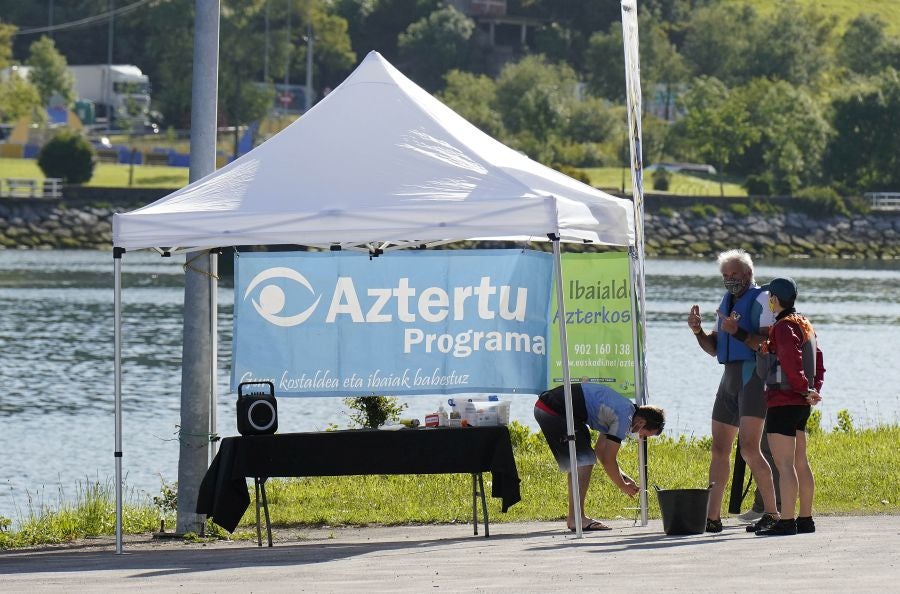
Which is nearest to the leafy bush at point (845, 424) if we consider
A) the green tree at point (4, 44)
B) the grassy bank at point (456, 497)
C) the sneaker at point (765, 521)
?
the grassy bank at point (456, 497)

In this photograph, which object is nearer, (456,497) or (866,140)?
(456,497)

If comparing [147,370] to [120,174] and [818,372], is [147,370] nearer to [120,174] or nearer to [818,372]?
[818,372]

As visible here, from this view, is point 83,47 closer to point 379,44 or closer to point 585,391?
point 379,44

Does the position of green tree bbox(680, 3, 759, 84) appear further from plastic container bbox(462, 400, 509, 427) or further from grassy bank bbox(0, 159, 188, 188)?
plastic container bbox(462, 400, 509, 427)

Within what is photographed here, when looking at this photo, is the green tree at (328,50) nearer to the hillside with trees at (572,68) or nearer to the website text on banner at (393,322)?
the hillside with trees at (572,68)

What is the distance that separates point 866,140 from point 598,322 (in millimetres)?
108093

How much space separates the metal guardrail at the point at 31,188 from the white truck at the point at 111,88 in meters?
51.0

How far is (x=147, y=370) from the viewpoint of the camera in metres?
36.8

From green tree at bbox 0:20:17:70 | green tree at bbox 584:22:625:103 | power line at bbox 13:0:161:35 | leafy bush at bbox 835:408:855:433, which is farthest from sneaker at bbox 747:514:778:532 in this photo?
power line at bbox 13:0:161:35

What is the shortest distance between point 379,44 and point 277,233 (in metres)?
169

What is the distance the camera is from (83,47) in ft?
573

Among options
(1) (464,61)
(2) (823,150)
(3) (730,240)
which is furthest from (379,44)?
(3) (730,240)

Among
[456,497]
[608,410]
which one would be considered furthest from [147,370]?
[608,410]

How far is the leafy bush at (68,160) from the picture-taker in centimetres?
9725
